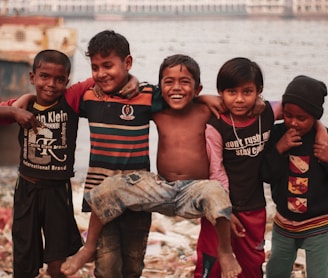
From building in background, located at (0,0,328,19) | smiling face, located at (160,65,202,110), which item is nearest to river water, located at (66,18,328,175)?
building in background, located at (0,0,328,19)

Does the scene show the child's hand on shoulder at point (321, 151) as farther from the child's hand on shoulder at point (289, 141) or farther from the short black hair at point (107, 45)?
the short black hair at point (107, 45)

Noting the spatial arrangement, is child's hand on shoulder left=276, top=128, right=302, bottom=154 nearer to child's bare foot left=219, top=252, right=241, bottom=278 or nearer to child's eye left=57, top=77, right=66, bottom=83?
child's bare foot left=219, top=252, right=241, bottom=278

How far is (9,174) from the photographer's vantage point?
1188 centimetres

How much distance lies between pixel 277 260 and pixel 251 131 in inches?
30.2

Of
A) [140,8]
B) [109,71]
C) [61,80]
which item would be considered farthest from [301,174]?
[140,8]

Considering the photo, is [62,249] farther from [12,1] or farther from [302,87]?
[12,1]

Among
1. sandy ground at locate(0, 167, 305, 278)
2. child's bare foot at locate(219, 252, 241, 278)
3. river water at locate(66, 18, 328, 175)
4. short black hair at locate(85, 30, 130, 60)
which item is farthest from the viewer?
river water at locate(66, 18, 328, 175)

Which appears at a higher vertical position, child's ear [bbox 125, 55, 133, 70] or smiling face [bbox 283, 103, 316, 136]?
child's ear [bbox 125, 55, 133, 70]

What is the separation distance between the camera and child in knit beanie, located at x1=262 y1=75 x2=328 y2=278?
3.12 metres

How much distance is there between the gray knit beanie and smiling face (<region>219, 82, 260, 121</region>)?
0.17 metres

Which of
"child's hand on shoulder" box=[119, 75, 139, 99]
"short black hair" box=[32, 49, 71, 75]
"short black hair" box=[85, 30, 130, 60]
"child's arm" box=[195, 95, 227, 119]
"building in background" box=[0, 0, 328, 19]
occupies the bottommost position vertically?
"child's arm" box=[195, 95, 227, 119]

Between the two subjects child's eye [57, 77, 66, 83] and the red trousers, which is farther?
child's eye [57, 77, 66, 83]

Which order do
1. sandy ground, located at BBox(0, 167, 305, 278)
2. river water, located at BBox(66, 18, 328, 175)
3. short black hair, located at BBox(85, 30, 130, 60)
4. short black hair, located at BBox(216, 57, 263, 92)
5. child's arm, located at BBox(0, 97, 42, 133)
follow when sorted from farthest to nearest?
river water, located at BBox(66, 18, 328, 175), sandy ground, located at BBox(0, 167, 305, 278), child's arm, located at BBox(0, 97, 42, 133), short black hair, located at BBox(85, 30, 130, 60), short black hair, located at BBox(216, 57, 263, 92)

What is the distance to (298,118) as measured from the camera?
10.3ft
